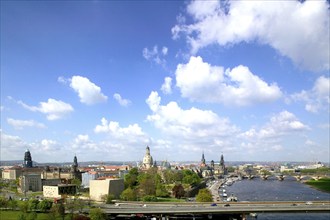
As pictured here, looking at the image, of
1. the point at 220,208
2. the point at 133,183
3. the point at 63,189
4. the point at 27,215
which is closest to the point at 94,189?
the point at 63,189

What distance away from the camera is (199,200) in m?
100

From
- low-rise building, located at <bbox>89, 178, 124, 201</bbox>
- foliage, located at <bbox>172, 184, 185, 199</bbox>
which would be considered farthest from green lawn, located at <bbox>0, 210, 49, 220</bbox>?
foliage, located at <bbox>172, 184, 185, 199</bbox>

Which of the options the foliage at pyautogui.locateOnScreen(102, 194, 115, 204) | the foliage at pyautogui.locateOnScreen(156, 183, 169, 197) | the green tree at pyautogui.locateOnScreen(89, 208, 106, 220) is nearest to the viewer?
the green tree at pyautogui.locateOnScreen(89, 208, 106, 220)

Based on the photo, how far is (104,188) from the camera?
108 meters

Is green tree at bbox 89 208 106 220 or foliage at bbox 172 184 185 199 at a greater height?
green tree at bbox 89 208 106 220

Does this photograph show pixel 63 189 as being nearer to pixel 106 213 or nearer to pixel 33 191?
pixel 33 191

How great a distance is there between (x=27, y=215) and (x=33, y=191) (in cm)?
7055

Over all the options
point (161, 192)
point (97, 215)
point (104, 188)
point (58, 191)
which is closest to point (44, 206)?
point (97, 215)

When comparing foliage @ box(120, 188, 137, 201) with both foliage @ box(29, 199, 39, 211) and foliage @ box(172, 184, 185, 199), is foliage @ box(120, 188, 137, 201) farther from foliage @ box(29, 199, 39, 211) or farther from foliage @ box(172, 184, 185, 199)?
foliage @ box(29, 199, 39, 211)

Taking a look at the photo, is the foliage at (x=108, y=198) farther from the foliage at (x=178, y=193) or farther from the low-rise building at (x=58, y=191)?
the foliage at (x=178, y=193)

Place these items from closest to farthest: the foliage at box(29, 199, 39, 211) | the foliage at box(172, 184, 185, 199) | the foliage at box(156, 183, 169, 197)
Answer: the foliage at box(29, 199, 39, 211) < the foliage at box(156, 183, 169, 197) < the foliage at box(172, 184, 185, 199)

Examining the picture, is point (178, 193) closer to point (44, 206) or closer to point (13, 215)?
point (44, 206)

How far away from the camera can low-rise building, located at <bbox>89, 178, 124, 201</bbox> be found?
10752cm

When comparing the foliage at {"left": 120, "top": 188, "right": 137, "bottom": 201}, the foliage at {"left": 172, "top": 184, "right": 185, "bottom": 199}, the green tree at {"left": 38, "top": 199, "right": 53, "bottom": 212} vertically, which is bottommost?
the foliage at {"left": 172, "top": 184, "right": 185, "bottom": 199}
